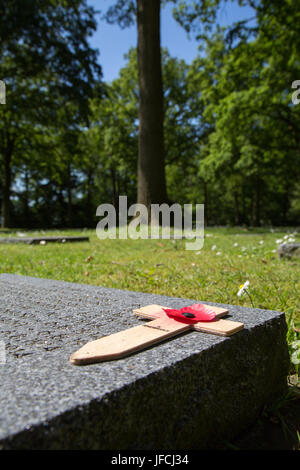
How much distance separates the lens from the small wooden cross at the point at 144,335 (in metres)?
1.12

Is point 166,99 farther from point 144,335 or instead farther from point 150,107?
point 144,335

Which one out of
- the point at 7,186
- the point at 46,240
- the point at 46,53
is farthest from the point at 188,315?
the point at 7,186

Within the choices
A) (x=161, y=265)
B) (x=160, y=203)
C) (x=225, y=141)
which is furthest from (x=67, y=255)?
(x=225, y=141)

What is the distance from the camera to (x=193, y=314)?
1519mm

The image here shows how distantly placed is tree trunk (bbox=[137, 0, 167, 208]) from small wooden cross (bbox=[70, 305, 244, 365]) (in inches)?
321

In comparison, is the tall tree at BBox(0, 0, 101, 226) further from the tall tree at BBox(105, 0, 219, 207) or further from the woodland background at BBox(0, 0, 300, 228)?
the tall tree at BBox(105, 0, 219, 207)

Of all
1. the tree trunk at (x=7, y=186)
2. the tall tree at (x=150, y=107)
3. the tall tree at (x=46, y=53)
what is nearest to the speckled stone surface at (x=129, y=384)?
the tall tree at (x=150, y=107)

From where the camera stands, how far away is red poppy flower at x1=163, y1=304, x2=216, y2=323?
147 cm

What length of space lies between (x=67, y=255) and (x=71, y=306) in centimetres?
333

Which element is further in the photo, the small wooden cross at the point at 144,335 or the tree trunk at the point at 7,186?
the tree trunk at the point at 7,186

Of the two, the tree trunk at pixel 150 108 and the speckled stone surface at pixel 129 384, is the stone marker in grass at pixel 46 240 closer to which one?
the tree trunk at pixel 150 108

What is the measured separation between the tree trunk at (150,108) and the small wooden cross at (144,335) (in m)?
8.16

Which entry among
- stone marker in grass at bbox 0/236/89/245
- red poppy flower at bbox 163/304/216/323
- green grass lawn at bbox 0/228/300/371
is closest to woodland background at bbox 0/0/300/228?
stone marker in grass at bbox 0/236/89/245

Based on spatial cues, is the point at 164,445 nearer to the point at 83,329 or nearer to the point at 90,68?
the point at 83,329
